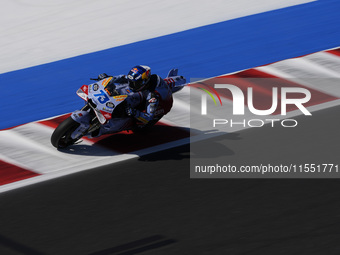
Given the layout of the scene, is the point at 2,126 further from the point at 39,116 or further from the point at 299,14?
the point at 299,14

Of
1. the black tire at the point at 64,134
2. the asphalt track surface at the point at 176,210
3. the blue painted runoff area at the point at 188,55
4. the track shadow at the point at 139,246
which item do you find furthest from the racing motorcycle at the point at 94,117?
the track shadow at the point at 139,246

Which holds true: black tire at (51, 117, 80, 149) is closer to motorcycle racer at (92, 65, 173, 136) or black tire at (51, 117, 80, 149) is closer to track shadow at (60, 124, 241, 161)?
track shadow at (60, 124, 241, 161)

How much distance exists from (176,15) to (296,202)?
962 centimetres

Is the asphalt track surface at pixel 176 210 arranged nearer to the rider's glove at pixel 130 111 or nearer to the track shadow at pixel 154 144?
the track shadow at pixel 154 144

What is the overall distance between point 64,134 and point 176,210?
2633mm

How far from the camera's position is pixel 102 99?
32.3ft

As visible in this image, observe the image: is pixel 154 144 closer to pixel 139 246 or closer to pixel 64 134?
pixel 64 134

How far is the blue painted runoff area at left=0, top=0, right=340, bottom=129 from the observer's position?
12.9 m

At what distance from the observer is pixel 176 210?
A: 320 inches

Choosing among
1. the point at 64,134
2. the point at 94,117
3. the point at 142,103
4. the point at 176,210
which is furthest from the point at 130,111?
the point at 176,210

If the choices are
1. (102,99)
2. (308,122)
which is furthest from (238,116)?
(102,99)

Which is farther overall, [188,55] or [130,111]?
[188,55]

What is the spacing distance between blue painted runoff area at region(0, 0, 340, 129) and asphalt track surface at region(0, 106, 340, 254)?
3.32 metres

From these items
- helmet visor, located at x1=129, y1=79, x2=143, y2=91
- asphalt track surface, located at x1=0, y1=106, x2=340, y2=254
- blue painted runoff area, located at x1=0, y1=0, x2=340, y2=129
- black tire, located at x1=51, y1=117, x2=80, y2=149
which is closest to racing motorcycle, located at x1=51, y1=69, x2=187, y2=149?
black tire, located at x1=51, y1=117, x2=80, y2=149
